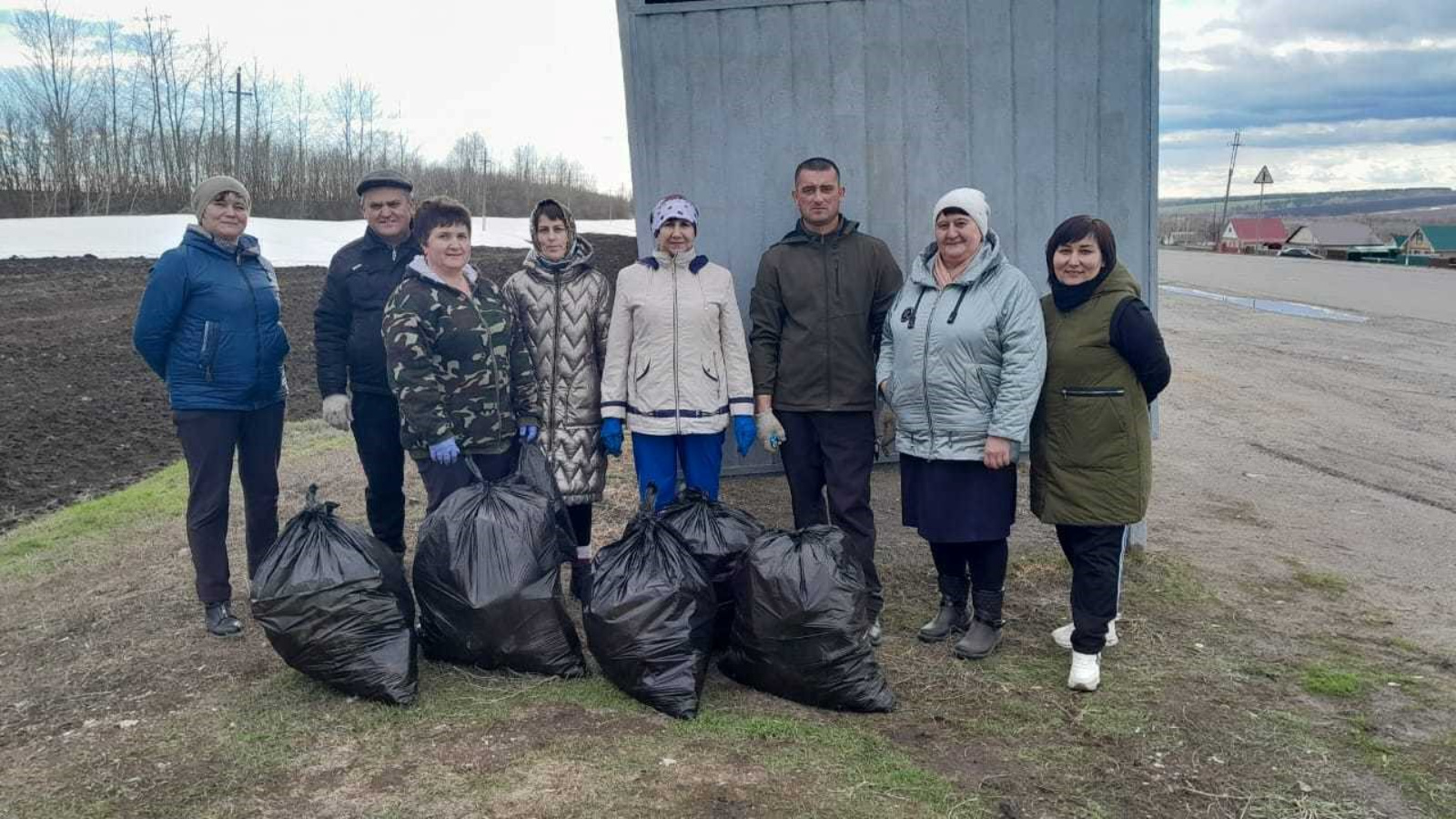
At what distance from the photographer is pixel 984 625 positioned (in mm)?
3660

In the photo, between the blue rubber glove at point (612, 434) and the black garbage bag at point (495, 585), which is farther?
the blue rubber glove at point (612, 434)

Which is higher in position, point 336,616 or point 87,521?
point 336,616

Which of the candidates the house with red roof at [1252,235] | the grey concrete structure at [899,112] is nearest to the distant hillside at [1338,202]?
the house with red roof at [1252,235]

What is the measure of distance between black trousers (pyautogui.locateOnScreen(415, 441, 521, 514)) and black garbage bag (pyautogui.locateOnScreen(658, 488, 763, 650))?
738 mm

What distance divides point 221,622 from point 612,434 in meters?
1.67

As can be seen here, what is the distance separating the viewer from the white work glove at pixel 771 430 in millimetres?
3789

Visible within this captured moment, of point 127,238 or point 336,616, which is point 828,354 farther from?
point 127,238

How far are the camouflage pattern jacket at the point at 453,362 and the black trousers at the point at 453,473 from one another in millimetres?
42

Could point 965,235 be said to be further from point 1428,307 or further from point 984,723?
point 1428,307

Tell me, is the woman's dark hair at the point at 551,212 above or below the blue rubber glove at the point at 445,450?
above

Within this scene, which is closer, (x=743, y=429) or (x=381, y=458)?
(x=743, y=429)

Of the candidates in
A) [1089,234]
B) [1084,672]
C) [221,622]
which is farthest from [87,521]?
[1089,234]

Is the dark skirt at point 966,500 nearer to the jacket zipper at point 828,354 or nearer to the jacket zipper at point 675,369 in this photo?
the jacket zipper at point 828,354

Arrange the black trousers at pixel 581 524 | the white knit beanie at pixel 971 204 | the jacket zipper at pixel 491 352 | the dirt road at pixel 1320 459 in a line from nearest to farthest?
1. the white knit beanie at pixel 971 204
2. the jacket zipper at pixel 491 352
3. the black trousers at pixel 581 524
4. the dirt road at pixel 1320 459
